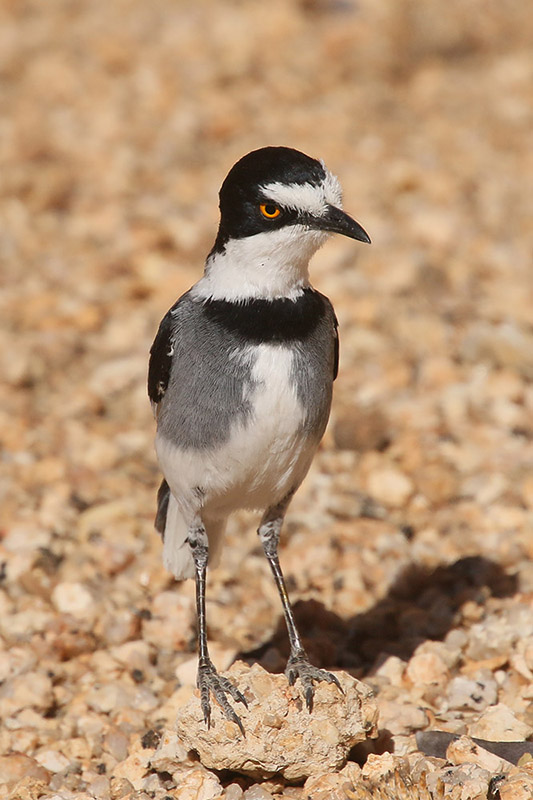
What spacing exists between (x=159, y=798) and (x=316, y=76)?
856cm

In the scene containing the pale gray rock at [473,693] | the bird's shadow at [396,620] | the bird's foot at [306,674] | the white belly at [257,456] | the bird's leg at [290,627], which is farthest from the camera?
the bird's shadow at [396,620]

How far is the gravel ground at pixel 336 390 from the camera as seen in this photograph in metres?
4.82

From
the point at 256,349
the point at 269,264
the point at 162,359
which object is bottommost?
the point at 256,349

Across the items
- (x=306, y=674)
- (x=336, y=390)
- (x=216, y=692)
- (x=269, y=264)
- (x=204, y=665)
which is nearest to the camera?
(x=216, y=692)

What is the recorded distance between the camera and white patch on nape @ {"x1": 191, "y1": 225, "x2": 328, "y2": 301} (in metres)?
4.53

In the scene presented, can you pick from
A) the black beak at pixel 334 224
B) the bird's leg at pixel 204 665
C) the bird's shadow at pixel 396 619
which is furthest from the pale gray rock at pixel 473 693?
the black beak at pixel 334 224

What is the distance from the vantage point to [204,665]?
466 centimetres

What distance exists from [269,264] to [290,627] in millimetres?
1662

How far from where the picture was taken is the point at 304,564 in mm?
5953

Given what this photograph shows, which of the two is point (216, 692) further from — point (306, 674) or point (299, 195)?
point (299, 195)

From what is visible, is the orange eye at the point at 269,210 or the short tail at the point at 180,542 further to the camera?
the short tail at the point at 180,542

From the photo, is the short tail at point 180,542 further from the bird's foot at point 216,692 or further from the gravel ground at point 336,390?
the bird's foot at point 216,692

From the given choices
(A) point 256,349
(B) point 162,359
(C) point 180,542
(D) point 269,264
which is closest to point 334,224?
(D) point 269,264

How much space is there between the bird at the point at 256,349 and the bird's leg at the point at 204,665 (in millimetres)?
10
